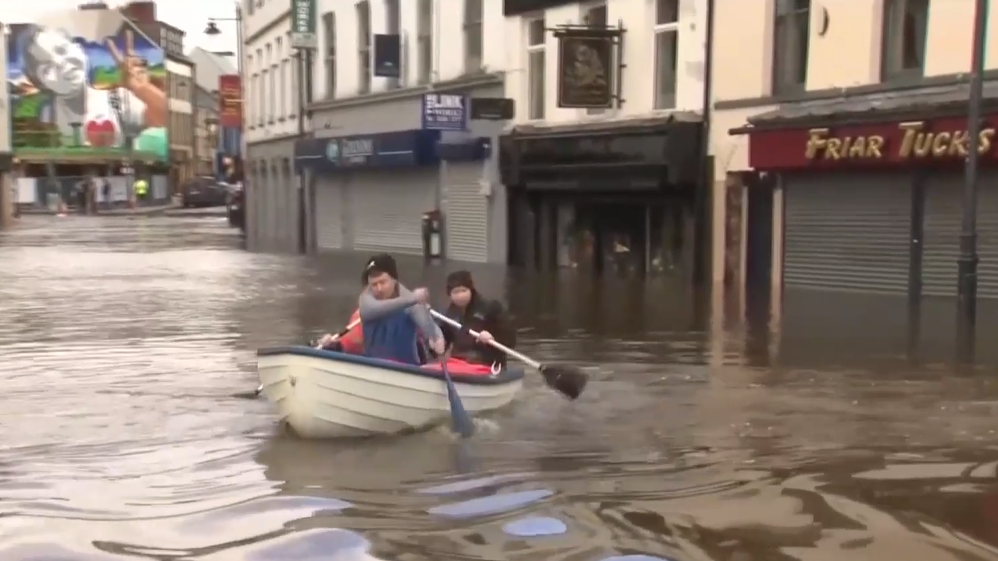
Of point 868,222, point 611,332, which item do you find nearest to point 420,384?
point 611,332

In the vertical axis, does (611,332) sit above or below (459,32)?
below

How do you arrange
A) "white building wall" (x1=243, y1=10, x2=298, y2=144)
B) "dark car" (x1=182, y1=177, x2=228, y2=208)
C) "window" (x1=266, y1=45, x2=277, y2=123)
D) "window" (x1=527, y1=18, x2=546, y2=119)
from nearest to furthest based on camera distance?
"window" (x1=527, y1=18, x2=546, y2=119)
"white building wall" (x1=243, y1=10, x2=298, y2=144)
"window" (x1=266, y1=45, x2=277, y2=123)
"dark car" (x1=182, y1=177, x2=228, y2=208)

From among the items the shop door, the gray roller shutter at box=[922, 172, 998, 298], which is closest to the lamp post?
the gray roller shutter at box=[922, 172, 998, 298]

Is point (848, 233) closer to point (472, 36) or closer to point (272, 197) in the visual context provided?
point (472, 36)

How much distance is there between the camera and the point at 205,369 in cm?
1423

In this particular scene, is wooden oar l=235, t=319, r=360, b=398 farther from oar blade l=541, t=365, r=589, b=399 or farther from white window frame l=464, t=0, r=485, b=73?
white window frame l=464, t=0, r=485, b=73

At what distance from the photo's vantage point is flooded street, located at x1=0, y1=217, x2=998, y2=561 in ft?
24.4

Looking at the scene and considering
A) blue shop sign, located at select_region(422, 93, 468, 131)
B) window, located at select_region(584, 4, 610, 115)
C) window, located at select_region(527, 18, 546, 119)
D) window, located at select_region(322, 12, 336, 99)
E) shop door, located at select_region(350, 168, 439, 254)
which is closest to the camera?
window, located at select_region(584, 4, 610, 115)

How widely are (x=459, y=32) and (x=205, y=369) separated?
1883cm

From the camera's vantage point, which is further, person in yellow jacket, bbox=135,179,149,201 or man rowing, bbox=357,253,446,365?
person in yellow jacket, bbox=135,179,149,201

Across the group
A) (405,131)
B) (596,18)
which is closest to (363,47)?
(405,131)

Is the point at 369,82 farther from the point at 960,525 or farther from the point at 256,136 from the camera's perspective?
the point at 960,525

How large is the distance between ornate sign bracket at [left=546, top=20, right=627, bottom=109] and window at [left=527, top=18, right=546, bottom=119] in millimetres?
3001

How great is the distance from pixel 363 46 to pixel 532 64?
9.51m
